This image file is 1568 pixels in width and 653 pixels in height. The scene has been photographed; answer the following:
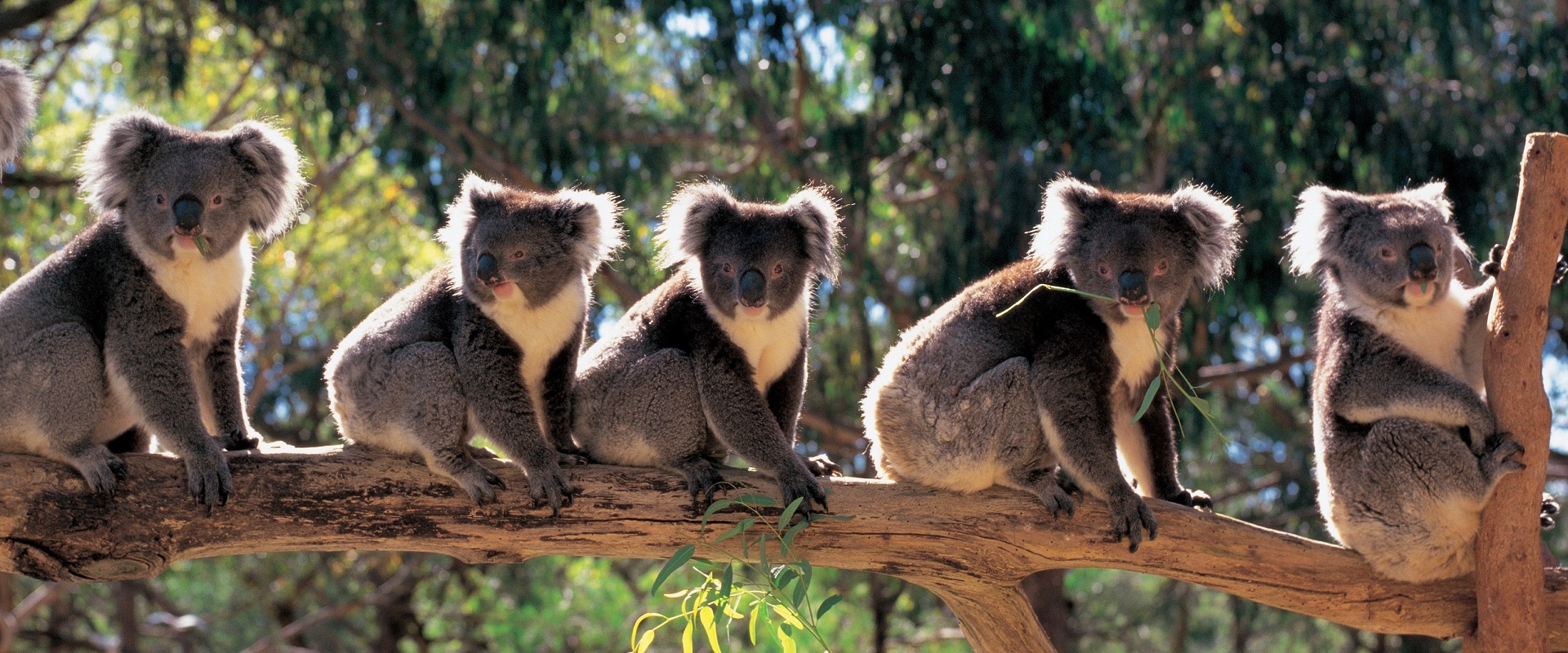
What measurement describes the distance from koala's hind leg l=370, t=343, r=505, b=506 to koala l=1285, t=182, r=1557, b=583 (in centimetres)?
315

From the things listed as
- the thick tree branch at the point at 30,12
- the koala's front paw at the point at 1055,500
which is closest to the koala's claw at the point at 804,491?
the koala's front paw at the point at 1055,500

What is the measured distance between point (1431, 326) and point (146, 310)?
4625mm

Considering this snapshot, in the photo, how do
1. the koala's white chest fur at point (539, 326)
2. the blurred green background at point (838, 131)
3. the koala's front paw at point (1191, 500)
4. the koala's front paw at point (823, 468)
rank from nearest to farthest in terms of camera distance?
the koala's white chest fur at point (539, 326) → the koala's front paw at point (1191, 500) → the koala's front paw at point (823, 468) → the blurred green background at point (838, 131)

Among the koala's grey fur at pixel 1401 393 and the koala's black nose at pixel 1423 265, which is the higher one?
the koala's black nose at pixel 1423 265

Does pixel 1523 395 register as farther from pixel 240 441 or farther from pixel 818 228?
pixel 240 441

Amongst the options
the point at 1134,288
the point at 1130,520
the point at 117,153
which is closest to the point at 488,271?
the point at 117,153

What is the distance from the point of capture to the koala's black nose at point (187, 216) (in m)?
4.30

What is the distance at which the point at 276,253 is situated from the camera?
10.5 m

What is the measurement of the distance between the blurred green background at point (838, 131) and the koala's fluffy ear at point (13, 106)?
Answer: 13.7 feet

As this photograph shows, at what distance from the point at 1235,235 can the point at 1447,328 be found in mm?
842

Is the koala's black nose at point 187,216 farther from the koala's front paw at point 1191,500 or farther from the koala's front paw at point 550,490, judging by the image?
the koala's front paw at point 1191,500

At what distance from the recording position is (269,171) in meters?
4.70

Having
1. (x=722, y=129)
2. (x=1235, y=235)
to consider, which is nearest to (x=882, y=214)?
(x=722, y=129)

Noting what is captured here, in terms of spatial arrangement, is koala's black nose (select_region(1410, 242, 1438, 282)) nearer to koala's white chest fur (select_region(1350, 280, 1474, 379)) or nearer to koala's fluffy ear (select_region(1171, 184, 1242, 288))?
koala's white chest fur (select_region(1350, 280, 1474, 379))
